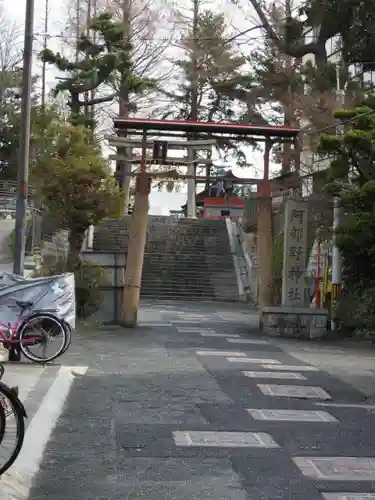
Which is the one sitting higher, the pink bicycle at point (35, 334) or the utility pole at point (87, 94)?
the utility pole at point (87, 94)

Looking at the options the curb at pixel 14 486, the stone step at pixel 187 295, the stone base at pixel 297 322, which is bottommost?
the stone step at pixel 187 295

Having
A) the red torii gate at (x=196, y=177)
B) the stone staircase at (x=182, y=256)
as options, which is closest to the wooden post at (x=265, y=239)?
the red torii gate at (x=196, y=177)

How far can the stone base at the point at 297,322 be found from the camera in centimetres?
1933

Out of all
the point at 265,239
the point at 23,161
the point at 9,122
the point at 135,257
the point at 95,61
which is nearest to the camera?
the point at 23,161

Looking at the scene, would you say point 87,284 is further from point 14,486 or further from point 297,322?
point 14,486

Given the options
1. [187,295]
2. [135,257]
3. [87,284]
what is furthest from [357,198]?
[187,295]

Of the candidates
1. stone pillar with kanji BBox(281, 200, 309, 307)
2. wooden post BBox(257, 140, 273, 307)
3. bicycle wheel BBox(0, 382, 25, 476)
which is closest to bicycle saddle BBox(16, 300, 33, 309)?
bicycle wheel BBox(0, 382, 25, 476)

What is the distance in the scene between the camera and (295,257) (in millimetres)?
19828

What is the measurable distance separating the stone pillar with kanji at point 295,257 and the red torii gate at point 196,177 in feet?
3.05

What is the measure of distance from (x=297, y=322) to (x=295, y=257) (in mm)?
1693

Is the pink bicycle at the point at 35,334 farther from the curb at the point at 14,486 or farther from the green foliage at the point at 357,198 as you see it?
the green foliage at the point at 357,198

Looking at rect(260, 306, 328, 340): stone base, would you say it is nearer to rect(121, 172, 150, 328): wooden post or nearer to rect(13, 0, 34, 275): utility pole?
rect(121, 172, 150, 328): wooden post

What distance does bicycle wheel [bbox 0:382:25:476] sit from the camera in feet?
17.6

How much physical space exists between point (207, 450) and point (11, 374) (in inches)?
186
